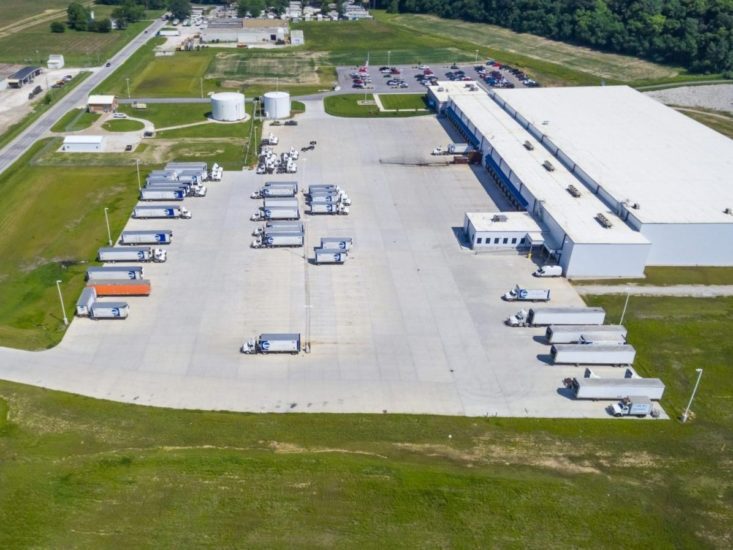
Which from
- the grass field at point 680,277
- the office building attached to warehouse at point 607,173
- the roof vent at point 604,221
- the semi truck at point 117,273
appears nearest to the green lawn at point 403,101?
the office building attached to warehouse at point 607,173

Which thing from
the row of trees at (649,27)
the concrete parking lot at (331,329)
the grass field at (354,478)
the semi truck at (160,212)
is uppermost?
the row of trees at (649,27)

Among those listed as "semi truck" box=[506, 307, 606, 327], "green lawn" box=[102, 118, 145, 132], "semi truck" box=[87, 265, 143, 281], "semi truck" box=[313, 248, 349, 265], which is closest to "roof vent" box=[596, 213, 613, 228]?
"semi truck" box=[506, 307, 606, 327]

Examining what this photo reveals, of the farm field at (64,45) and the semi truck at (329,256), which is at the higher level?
the farm field at (64,45)

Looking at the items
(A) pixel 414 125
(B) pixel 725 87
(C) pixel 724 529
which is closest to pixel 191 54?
(A) pixel 414 125

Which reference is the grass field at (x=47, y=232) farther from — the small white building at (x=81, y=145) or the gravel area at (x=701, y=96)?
the gravel area at (x=701, y=96)

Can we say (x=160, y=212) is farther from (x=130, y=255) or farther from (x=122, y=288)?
(x=122, y=288)

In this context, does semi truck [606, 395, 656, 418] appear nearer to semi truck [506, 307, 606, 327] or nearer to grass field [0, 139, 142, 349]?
semi truck [506, 307, 606, 327]
